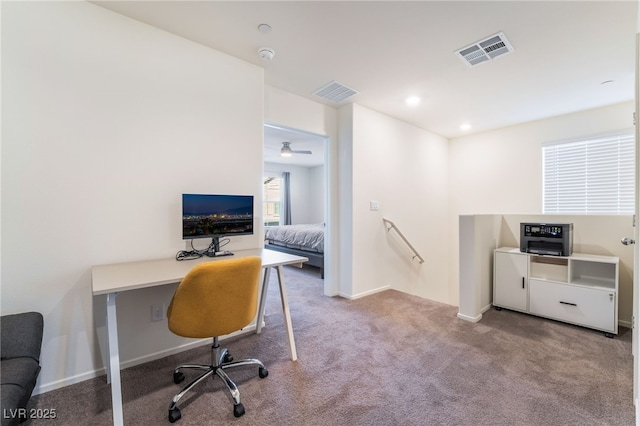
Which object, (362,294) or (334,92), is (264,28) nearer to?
(334,92)

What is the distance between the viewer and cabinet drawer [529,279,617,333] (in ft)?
8.14

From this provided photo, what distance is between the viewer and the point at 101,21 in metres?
1.90

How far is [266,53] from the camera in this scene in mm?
2365

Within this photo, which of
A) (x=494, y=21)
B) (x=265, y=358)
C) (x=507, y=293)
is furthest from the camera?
(x=507, y=293)

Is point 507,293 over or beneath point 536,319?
over

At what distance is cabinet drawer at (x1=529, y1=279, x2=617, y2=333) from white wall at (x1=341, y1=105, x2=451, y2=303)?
164cm

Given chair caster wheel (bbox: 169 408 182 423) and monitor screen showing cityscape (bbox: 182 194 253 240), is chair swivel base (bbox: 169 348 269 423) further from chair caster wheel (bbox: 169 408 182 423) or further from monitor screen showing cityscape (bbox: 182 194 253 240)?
monitor screen showing cityscape (bbox: 182 194 253 240)

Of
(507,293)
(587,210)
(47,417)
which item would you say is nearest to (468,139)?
(587,210)

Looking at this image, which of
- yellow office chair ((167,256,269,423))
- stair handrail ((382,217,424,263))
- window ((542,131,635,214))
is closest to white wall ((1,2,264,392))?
yellow office chair ((167,256,269,423))

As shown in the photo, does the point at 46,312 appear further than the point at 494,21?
No

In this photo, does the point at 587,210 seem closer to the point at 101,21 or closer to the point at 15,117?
the point at 101,21

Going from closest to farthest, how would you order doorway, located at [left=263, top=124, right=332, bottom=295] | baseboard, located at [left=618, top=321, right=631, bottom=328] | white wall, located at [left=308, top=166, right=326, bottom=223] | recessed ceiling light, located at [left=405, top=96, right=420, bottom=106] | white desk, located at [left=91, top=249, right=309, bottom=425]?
white desk, located at [left=91, top=249, right=309, bottom=425] < baseboard, located at [left=618, top=321, right=631, bottom=328] < recessed ceiling light, located at [left=405, top=96, right=420, bottom=106] < doorway, located at [left=263, top=124, right=332, bottom=295] < white wall, located at [left=308, top=166, right=326, bottom=223]

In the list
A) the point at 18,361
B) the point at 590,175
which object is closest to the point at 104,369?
the point at 18,361

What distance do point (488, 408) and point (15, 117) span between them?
333 centimetres
